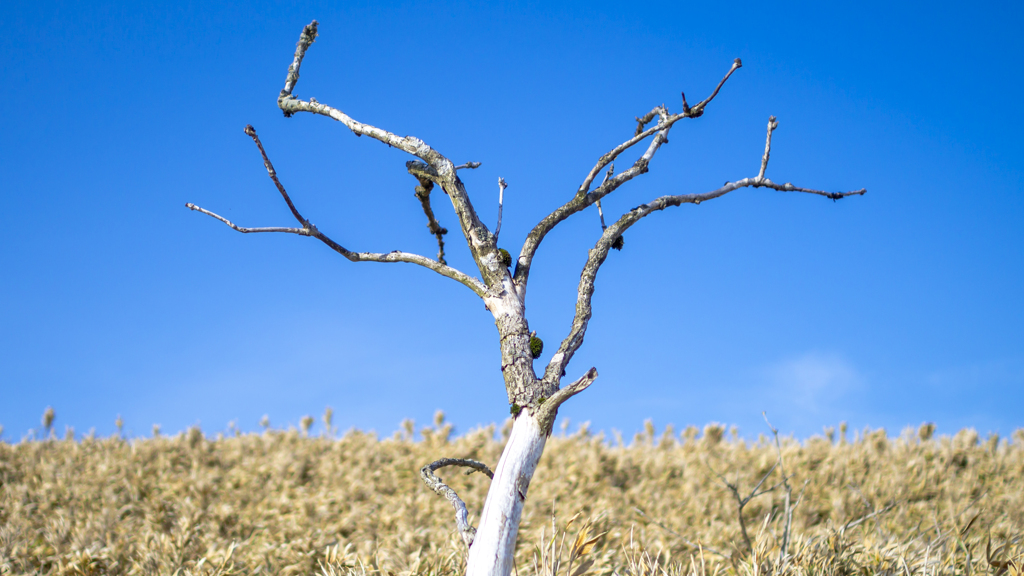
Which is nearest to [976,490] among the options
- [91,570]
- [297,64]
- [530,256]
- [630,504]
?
[630,504]

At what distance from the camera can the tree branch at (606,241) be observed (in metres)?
4.49

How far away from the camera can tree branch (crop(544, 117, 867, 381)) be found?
14.7 ft

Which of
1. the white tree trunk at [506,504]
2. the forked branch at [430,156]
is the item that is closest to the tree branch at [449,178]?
the forked branch at [430,156]

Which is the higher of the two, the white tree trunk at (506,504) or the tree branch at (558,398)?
the tree branch at (558,398)

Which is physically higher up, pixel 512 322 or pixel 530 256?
pixel 530 256

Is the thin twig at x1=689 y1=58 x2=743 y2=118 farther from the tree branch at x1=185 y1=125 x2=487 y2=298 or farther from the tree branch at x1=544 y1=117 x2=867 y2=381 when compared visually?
the tree branch at x1=185 y1=125 x2=487 y2=298

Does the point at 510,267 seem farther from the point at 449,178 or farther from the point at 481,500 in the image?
the point at 481,500

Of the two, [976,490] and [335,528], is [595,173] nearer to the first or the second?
[335,528]

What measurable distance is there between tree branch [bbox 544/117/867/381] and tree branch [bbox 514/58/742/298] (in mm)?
147

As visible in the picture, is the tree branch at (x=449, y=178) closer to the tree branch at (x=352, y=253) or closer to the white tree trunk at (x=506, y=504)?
the tree branch at (x=352, y=253)

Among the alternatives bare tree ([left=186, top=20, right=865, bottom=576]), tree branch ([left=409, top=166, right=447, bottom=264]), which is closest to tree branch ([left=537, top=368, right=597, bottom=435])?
bare tree ([left=186, top=20, right=865, bottom=576])

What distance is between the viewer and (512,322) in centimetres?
445

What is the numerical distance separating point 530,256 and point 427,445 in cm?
961

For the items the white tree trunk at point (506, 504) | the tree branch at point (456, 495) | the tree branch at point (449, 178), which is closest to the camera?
the white tree trunk at point (506, 504)
